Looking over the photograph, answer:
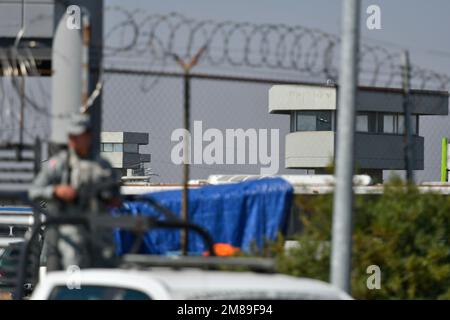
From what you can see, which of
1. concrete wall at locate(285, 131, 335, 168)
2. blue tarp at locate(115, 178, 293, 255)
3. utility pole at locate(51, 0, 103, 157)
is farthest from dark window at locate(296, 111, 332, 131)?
utility pole at locate(51, 0, 103, 157)

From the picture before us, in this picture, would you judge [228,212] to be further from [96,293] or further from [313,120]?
[313,120]

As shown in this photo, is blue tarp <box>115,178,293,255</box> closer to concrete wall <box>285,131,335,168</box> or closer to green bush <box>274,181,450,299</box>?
green bush <box>274,181,450,299</box>

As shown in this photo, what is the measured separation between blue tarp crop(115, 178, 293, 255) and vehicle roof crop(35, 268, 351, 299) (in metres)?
9.24

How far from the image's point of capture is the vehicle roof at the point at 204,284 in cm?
664

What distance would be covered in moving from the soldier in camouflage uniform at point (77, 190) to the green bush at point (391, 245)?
340 cm

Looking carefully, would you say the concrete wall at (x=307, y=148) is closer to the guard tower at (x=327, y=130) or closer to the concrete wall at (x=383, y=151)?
the guard tower at (x=327, y=130)

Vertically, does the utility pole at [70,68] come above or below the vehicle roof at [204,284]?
above

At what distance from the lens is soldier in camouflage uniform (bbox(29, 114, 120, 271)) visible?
8617 millimetres

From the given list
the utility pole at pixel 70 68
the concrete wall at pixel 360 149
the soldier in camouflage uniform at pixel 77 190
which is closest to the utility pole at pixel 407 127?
the utility pole at pixel 70 68

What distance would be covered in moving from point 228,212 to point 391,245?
198 inches

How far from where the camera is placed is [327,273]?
1229 centimetres

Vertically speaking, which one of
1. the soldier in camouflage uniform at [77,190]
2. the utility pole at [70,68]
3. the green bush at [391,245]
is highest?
the utility pole at [70,68]

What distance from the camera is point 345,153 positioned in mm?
10211
